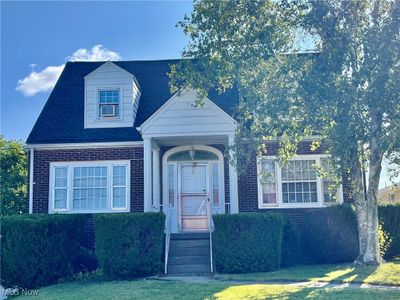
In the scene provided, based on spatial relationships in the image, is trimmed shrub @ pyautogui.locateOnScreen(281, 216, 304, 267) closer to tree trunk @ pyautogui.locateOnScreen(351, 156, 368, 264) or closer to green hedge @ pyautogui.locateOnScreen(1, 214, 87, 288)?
tree trunk @ pyautogui.locateOnScreen(351, 156, 368, 264)

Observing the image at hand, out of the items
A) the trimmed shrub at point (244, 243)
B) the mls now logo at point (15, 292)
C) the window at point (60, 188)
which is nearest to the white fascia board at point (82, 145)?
the window at point (60, 188)

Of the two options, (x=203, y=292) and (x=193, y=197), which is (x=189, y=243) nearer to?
(x=193, y=197)

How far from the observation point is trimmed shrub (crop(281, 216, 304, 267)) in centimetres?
1348

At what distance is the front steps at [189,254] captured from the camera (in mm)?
12156

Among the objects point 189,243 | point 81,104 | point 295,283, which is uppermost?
point 81,104

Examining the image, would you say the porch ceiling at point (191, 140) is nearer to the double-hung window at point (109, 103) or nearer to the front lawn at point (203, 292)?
the double-hung window at point (109, 103)

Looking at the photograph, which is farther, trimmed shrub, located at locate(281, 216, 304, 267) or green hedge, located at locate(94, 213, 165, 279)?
trimmed shrub, located at locate(281, 216, 304, 267)

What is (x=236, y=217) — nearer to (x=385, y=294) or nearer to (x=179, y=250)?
(x=179, y=250)

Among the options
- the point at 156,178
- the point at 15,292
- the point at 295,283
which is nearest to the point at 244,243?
the point at 295,283

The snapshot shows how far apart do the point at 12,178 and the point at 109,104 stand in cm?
884

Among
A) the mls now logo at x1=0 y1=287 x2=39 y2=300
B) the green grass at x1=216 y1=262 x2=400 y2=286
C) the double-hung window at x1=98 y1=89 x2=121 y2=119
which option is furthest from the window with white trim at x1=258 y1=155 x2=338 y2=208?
the mls now logo at x1=0 y1=287 x2=39 y2=300

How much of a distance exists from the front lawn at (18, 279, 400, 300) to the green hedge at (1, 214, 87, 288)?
45.0 inches

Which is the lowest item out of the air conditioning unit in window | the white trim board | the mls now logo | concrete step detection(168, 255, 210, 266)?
the mls now logo

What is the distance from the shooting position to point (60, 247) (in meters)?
12.2
